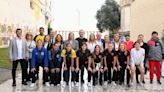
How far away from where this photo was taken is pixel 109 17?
242 ft

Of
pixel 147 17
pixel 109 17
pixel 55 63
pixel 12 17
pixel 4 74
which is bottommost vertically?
pixel 4 74

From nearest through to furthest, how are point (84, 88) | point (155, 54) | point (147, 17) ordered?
point (84, 88), point (155, 54), point (147, 17)

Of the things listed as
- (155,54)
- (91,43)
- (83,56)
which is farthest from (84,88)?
(155,54)

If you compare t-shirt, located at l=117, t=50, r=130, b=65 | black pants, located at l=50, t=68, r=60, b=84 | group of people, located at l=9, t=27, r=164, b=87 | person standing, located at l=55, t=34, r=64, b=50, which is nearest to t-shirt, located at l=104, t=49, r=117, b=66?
group of people, located at l=9, t=27, r=164, b=87

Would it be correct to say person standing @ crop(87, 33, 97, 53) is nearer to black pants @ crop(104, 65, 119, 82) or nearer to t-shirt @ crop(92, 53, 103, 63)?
t-shirt @ crop(92, 53, 103, 63)

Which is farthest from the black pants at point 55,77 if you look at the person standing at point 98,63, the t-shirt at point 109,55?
the t-shirt at point 109,55

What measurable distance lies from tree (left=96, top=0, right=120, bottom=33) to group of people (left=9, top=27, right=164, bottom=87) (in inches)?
2221

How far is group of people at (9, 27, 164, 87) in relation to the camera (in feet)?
51.9

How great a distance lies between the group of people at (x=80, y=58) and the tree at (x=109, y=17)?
56408 mm

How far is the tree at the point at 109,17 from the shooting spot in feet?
241

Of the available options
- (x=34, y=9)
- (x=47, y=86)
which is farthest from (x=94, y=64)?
(x=34, y=9)

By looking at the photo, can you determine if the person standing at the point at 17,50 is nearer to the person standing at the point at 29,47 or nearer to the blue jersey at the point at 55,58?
the person standing at the point at 29,47

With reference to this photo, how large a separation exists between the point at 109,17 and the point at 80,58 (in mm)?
57866

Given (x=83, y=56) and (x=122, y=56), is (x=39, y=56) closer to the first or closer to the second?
(x=83, y=56)
